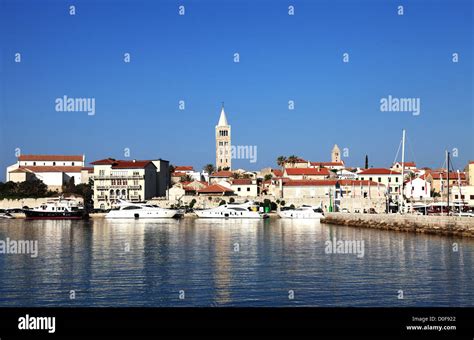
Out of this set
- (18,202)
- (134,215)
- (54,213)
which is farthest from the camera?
(18,202)

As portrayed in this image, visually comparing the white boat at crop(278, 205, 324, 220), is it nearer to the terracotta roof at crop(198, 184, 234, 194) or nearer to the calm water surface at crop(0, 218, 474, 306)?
the terracotta roof at crop(198, 184, 234, 194)

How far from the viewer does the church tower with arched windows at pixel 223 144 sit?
146 m

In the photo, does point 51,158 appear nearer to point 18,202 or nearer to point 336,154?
point 18,202

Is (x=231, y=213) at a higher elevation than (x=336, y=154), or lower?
lower

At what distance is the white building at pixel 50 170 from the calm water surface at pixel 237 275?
255ft

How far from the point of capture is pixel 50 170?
112 metres

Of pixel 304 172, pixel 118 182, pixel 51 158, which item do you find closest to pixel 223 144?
pixel 51 158

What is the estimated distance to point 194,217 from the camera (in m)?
77.6

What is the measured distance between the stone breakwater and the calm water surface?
5991 millimetres

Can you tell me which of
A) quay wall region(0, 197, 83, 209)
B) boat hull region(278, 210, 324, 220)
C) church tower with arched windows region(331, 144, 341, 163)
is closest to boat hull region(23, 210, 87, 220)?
quay wall region(0, 197, 83, 209)

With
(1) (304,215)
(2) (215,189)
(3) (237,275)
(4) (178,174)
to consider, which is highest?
(4) (178,174)

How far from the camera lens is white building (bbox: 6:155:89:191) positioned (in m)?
108

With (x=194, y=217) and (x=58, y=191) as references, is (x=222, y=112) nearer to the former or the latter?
(x=58, y=191)

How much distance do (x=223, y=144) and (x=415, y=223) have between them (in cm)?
10154
